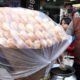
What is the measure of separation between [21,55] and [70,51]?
125cm

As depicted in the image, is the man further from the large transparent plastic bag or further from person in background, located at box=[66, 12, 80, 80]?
the large transparent plastic bag

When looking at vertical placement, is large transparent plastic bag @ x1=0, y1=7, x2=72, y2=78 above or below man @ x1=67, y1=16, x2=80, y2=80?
above

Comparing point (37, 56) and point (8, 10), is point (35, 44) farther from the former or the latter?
point (8, 10)

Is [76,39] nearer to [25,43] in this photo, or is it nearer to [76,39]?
[76,39]

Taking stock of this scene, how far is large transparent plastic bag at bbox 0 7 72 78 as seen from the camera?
2.59 ft

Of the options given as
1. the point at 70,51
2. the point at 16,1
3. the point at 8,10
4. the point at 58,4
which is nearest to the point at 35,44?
the point at 8,10

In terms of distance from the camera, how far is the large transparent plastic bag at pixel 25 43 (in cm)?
79

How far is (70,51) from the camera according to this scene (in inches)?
79.2

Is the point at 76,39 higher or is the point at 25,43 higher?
the point at 25,43

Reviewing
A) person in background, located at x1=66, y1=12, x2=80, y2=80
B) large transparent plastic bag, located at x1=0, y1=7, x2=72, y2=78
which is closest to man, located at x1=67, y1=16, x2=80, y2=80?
person in background, located at x1=66, y1=12, x2=80, y2=80

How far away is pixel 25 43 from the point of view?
31.5 inches

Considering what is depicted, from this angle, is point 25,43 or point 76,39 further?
point 76,39

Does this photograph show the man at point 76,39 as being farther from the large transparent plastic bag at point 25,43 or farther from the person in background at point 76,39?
the large transparent plastic bag at point 25,43

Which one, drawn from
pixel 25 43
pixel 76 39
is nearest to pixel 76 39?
pixel 76 39
